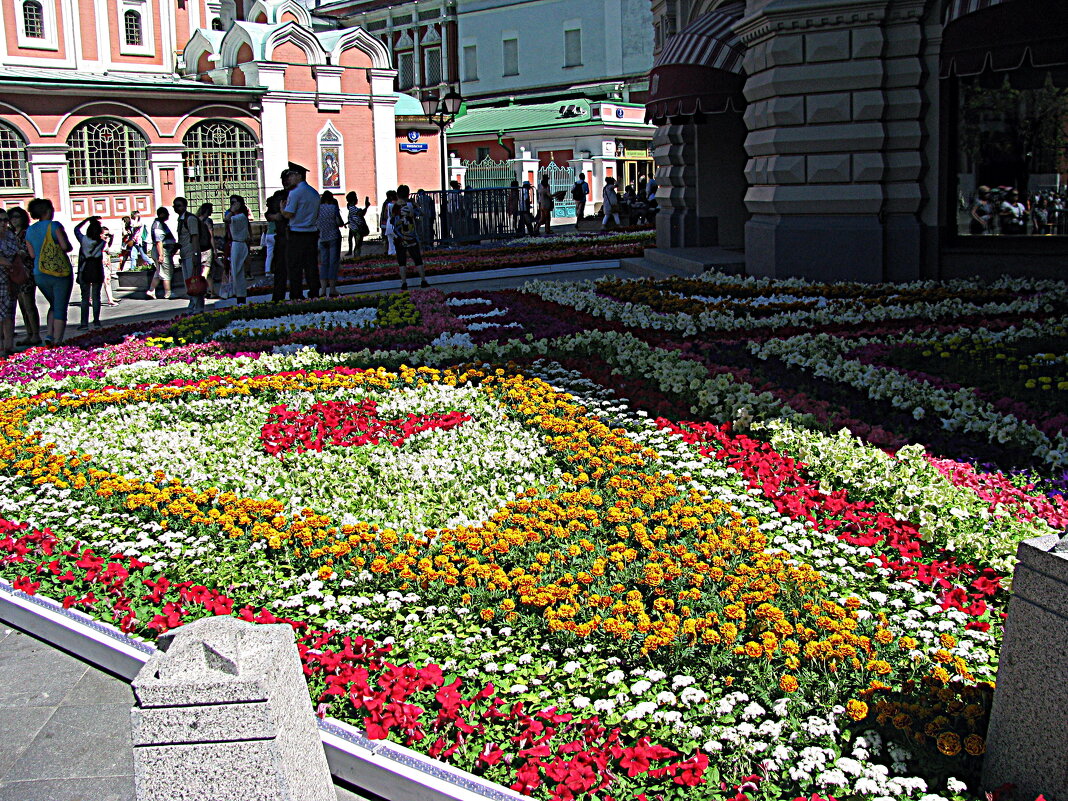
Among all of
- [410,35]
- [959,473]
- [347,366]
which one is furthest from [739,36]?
[410,35]

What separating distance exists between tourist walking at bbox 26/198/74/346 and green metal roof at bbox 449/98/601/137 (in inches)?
1459

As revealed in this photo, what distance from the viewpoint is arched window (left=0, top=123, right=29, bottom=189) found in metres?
31.2

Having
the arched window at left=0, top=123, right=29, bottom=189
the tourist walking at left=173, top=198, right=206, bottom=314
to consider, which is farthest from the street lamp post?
the arched window at left=0, top=123, right=29, bottom=189

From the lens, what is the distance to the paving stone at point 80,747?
4.08 m

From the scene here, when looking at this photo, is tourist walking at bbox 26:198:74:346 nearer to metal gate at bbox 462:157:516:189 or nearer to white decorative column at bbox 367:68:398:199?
white decorative column at bbox 367:68:398:199

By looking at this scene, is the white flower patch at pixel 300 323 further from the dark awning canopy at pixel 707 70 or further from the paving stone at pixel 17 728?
the paving stone at pixel 17 728

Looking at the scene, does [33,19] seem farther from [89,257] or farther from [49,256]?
[49,256]

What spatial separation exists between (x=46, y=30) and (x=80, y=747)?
146 ft

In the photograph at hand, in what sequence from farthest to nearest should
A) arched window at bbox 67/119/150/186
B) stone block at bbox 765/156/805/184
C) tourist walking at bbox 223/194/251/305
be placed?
1. arched window at bbox 67/119/150/186
2. tourist walking at bbox 223/194/251/305
3. stone block at bbox 765/156/805/184

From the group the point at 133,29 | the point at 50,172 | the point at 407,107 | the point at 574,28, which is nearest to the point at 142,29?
the point at 133,29

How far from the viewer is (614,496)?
21.3 feet

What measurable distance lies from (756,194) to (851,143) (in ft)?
5.87

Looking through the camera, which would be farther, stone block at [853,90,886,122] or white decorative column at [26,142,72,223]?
white decorative column at [26,142,72,223]

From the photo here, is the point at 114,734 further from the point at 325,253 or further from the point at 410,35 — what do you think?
the point at 410,35
